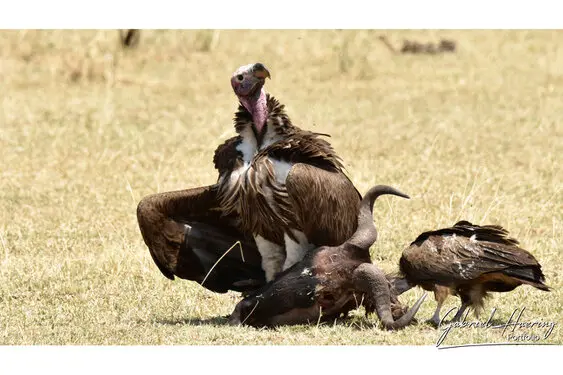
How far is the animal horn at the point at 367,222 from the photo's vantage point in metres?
7.99

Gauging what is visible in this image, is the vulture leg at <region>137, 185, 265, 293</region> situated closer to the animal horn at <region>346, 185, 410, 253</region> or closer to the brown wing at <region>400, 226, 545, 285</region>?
the animal horn at <region>346, 185, 410, 253</region>

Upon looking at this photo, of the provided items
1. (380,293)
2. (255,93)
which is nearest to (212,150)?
(255,93)

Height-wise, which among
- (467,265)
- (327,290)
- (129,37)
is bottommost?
(327,290)

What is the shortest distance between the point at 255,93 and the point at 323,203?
87cm

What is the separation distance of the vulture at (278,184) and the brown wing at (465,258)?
53 centimetres

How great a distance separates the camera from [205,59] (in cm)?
1794

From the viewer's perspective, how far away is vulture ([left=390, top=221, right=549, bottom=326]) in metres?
7.63

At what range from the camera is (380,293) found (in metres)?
7.83

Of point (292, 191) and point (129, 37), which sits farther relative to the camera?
point (129, 37)

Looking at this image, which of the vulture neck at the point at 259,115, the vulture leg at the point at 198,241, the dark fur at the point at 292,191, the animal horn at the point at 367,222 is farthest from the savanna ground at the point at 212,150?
the vulture neck at the point at 259,115

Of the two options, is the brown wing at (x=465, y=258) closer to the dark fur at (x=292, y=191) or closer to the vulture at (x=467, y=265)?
the vulture at (x=467, y=265)

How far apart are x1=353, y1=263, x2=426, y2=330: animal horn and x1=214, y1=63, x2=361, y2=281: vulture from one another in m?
0.33

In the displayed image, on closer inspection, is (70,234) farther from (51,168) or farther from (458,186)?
(458,186)

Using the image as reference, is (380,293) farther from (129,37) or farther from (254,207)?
(129,37)
